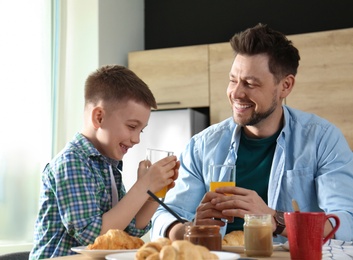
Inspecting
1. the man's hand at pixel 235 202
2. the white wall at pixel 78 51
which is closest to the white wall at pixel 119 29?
the white wall at pixel 78 51

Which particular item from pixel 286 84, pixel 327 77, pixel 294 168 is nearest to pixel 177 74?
pixel 327 77

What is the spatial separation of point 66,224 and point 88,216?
0.23 ft

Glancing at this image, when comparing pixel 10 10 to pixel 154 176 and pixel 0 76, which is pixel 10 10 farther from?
pixel 154 176

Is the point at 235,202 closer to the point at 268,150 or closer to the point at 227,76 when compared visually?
the point at 268,150

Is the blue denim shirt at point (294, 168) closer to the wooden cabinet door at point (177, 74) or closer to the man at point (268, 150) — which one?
the man at point (268, 150)

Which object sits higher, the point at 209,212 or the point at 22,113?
the point at 22,113

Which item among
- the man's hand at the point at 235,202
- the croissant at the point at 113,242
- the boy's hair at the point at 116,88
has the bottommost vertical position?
the croissant at the point at 113,242

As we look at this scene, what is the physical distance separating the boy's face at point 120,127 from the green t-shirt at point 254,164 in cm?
59

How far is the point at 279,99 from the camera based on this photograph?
2736mm

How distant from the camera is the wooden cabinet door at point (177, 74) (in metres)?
4.69

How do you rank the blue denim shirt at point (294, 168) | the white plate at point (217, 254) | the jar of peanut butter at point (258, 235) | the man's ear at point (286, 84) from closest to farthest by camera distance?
1. the white plate at point (217, 254)
2. the jar of peanut butter at point (258, 235)
3. the blue denim shirt at point (294, 168)
4. the man's ear at point (286, 84)

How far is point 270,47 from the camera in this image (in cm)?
269

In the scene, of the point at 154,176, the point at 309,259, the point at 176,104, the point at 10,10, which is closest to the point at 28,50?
the point at 10,10

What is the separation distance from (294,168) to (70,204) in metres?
1.01
